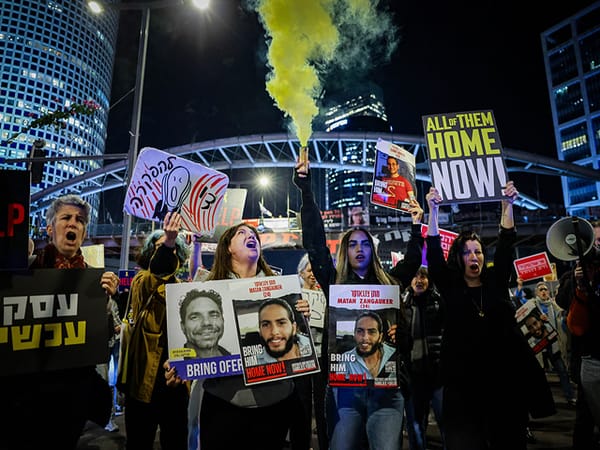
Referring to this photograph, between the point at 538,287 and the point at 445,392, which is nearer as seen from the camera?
the point at 445,392

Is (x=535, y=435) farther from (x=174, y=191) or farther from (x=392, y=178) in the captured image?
(x=174, y=191)

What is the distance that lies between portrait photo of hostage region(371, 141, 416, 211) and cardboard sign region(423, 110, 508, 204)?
0.44 m

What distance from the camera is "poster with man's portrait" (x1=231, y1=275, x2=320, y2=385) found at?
270 cm

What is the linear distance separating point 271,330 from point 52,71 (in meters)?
112

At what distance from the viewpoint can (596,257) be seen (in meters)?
4.11

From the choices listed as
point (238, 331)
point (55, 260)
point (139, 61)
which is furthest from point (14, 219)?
point (139, 61)

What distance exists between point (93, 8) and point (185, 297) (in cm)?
1053

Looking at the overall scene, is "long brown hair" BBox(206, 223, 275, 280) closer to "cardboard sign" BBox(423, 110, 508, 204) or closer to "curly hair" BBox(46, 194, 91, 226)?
"curly hair" BBox(46, 194, 91, 226)

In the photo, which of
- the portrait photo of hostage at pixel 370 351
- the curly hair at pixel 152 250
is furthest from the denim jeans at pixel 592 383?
the curly hair at pixel 152 250

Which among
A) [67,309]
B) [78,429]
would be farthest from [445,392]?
[67,309]

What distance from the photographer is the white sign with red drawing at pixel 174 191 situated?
421cm

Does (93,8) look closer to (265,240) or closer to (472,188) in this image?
(472,188)

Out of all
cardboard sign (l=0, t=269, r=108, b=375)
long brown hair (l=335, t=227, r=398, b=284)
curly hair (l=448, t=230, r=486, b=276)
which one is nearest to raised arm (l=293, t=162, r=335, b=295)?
long brown hair (l=335, t=227, r=398, b=284)

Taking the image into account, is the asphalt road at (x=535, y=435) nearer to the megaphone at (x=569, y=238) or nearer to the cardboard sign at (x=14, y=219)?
the megaphone at (x=569, y=238)
